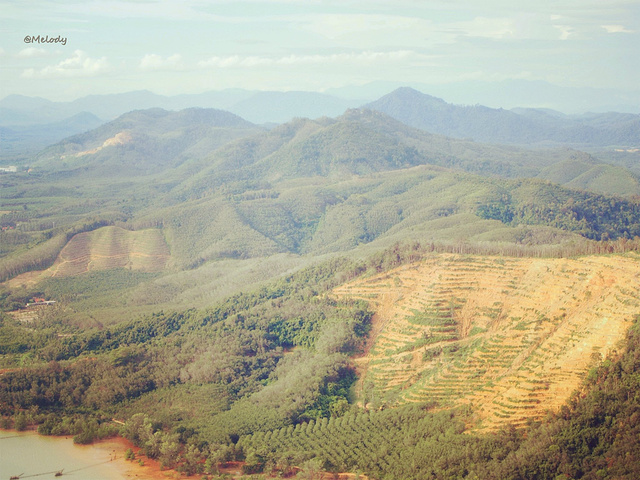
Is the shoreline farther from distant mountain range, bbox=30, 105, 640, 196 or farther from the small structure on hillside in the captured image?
distant mountain range, bbox=30, 105, 640, 196

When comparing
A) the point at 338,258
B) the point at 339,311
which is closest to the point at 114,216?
the point at 338,258

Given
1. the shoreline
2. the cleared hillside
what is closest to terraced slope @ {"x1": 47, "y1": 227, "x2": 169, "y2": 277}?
the cleared hillside

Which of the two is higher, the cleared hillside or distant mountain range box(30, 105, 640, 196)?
distant mountain range box(30, 105, 640, 196)

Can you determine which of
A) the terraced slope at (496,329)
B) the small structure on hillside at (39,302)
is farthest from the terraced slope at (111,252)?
the terraced slope at (496,329)

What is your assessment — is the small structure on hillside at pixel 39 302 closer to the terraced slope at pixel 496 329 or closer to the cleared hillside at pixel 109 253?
the cleared hillside at pixel 109 253

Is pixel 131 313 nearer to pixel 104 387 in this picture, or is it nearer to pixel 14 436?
pixel 104 387

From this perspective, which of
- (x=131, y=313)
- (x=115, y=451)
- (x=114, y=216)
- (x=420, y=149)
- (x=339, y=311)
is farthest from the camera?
(x=420, y=149)

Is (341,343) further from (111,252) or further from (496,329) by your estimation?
(111,252)
